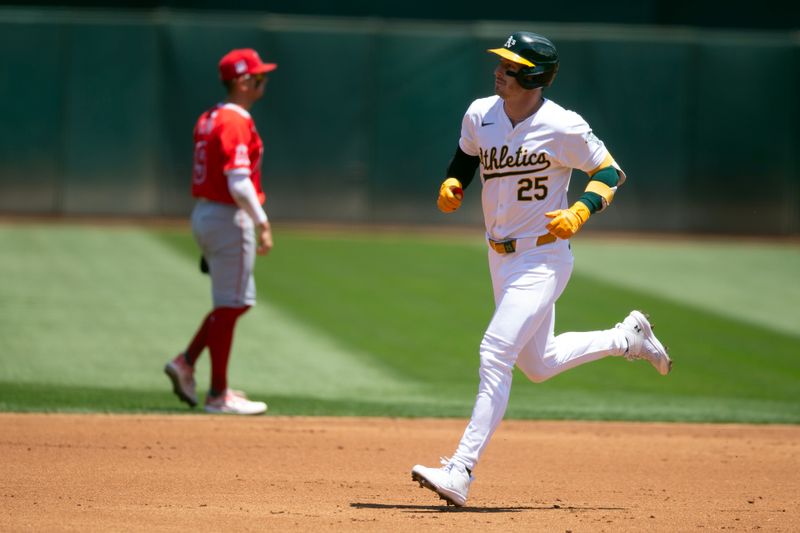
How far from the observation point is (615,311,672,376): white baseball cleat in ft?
19.3

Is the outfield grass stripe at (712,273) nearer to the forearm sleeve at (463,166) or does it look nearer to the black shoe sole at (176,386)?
the black shoe sole at (176,386)

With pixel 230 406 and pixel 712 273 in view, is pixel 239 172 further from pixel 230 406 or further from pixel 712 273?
pixel 712 273

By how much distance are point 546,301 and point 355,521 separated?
1.27 meters

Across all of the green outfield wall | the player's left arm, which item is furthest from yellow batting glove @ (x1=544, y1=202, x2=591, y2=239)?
the green outfield wall

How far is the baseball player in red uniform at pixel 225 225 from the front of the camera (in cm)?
741

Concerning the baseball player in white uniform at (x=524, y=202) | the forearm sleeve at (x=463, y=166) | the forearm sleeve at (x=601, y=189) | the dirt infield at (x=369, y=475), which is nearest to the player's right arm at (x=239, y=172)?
the dirt infield at (x=369, y=475)

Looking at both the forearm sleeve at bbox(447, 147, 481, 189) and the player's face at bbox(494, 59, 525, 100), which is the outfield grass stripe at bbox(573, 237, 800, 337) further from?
the player's face at bbox(494, 59, 525, 100)

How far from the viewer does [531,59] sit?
5316mm

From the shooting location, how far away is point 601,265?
49.4 ft

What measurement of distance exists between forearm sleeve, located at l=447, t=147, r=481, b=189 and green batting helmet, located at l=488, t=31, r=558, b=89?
0.54 metres

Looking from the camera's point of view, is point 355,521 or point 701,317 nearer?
point 355,521

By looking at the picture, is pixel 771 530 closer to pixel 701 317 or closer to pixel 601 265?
pixel 701 317

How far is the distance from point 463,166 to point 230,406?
272cm

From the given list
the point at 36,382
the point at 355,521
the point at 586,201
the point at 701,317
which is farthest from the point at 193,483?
the point at 701,317
